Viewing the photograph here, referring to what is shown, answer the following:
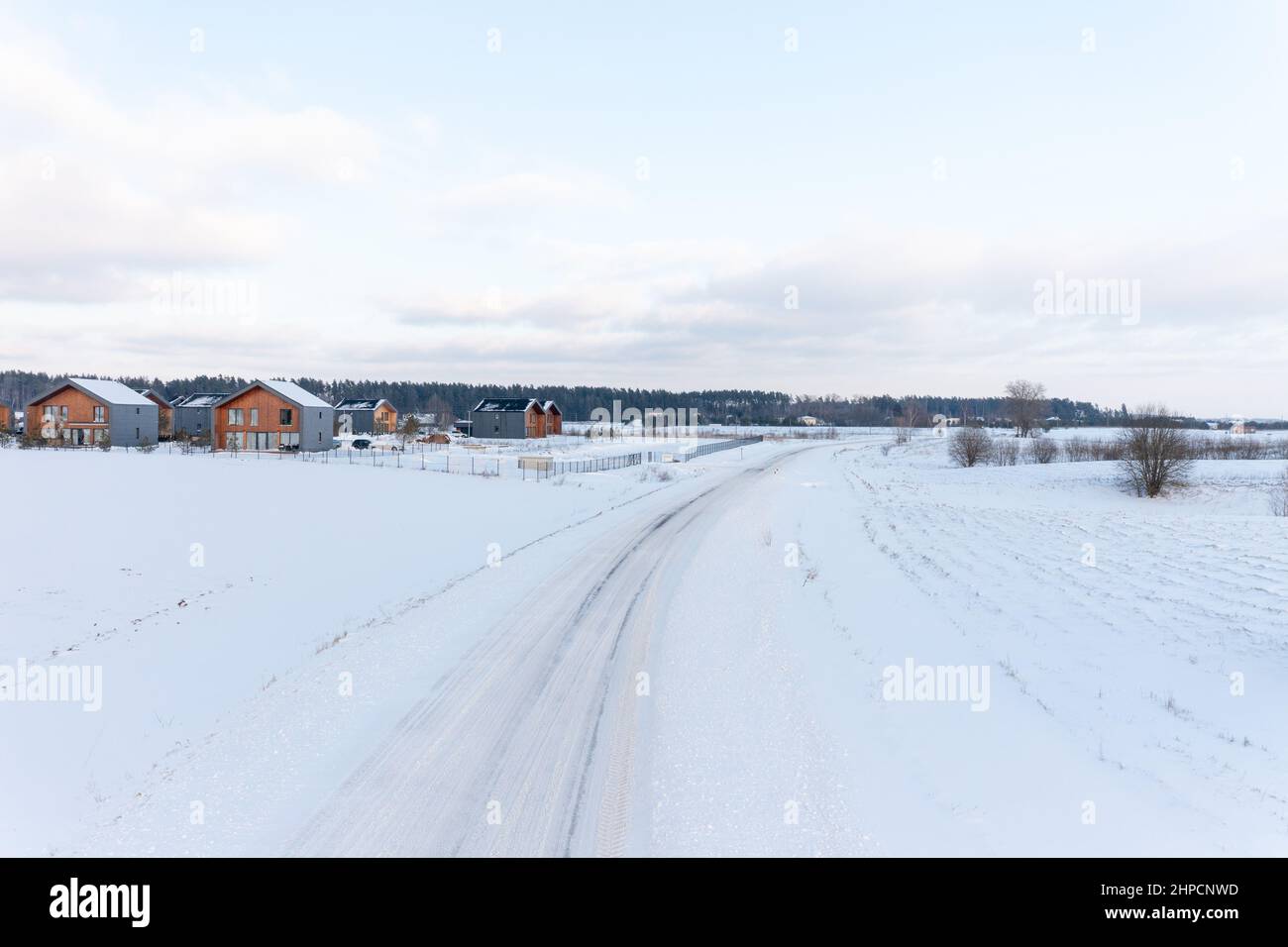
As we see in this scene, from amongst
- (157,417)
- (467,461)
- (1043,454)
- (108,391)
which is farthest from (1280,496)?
(108,391)

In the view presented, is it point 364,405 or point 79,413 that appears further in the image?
point 364,405

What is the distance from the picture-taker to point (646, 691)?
8.86m

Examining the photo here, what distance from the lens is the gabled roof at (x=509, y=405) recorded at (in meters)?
91.5

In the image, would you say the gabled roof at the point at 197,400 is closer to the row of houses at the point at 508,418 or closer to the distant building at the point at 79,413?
the distant building at the point at 79,413

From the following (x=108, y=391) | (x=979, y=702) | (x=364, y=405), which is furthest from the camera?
(x=364, y=405)

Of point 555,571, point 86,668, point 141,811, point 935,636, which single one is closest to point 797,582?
point 935,636

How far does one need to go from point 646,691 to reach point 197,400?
107 m

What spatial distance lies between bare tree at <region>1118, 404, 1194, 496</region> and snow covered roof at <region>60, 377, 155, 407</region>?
9029 cm

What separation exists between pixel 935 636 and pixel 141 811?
11820mm

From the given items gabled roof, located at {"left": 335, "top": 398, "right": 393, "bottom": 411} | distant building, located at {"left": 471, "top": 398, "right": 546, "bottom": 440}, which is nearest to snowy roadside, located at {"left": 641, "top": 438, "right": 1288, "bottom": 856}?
distant building, located at {"left": 471, "top": 398, "right": 546, "bottom": 440}

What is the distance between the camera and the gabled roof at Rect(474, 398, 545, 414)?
9150 centimetres

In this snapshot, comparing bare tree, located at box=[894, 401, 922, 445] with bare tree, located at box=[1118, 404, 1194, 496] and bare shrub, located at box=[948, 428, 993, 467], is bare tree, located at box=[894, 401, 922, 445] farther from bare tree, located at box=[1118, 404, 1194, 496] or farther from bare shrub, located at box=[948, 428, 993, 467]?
bare tree, located at box=[1118, 404, 1194, 496]

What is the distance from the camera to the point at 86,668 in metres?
11.3

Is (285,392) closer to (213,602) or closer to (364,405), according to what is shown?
(213,602)
